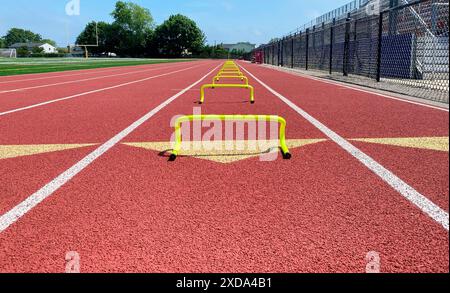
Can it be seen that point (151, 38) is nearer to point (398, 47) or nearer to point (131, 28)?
point (131, 28)

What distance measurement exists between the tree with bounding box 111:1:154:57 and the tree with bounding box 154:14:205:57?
4550 millimetres

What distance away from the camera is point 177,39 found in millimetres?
132500

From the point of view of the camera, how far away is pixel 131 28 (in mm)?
139000

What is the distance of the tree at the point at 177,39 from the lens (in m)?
132

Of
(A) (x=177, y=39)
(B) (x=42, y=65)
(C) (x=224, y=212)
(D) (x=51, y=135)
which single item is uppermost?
(A) (x=177, y=39)

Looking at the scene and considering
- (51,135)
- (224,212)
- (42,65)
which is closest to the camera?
(224,212)

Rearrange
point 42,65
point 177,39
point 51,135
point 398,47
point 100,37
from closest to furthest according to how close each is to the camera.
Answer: point 51,135
point 398,47
point 42,65
point 177,39
point 100,37

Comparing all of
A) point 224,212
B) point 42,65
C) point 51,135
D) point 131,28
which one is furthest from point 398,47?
point 131,28

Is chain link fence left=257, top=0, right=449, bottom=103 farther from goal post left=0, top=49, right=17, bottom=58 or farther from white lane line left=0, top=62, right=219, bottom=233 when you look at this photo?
goal post left=0, top=49, right=17, bottom=58

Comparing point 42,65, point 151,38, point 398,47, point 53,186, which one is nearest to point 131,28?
point 151,38

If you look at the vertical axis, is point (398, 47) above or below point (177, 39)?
below

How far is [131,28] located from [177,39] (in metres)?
18.4

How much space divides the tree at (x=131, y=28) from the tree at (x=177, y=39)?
4.55 meters

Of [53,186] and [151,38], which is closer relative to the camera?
[53,186]
